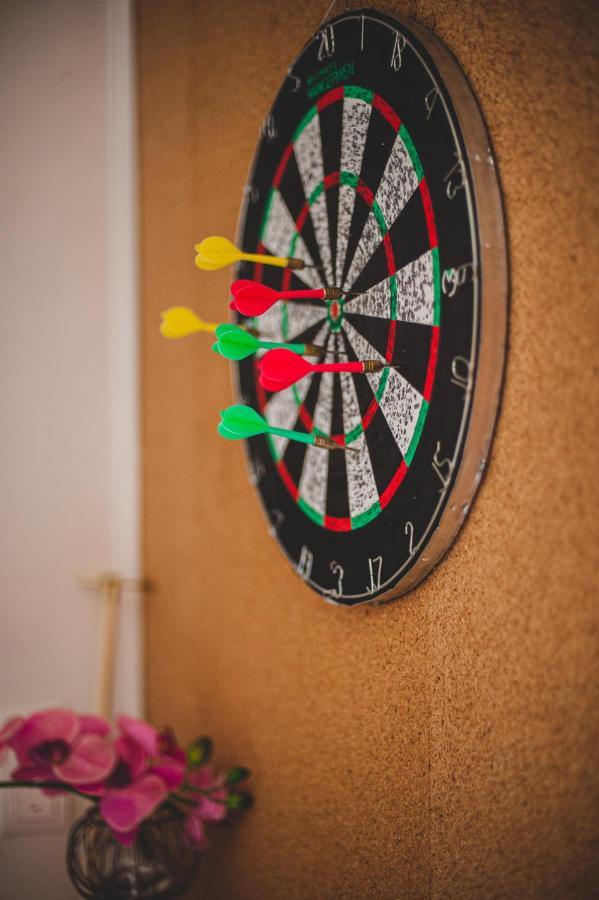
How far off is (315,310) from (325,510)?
259mm

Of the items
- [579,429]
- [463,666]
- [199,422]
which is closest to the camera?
[579,429]

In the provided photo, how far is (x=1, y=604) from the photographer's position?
4.91 ft

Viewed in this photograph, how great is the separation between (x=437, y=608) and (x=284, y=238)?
55cm

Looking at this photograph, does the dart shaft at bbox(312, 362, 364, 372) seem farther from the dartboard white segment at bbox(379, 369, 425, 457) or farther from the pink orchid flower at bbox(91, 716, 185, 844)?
the pink orchid flower at bbox(91, 716, 185, 844)

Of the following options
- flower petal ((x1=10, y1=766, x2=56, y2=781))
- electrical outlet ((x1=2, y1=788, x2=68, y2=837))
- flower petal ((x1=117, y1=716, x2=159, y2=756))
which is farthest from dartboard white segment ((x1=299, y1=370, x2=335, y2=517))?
electrical outlet ((x1=2, y1=788, x2=68, y2=837))

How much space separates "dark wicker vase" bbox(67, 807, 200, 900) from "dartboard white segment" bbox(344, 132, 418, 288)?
2.94 feet

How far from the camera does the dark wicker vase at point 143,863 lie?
117 centimetres

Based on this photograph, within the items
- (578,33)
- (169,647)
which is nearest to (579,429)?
(578,33)

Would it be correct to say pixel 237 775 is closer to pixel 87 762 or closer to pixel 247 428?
pixel 87 762

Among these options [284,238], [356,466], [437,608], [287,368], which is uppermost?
[284,238]

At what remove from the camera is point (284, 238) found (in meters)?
1.04

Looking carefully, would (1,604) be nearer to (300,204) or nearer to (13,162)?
(13,162)

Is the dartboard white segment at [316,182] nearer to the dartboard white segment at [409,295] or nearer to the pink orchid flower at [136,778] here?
the dartboard white segment at [409,295]

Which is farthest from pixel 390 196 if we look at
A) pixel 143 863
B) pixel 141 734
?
pixel 143 863
